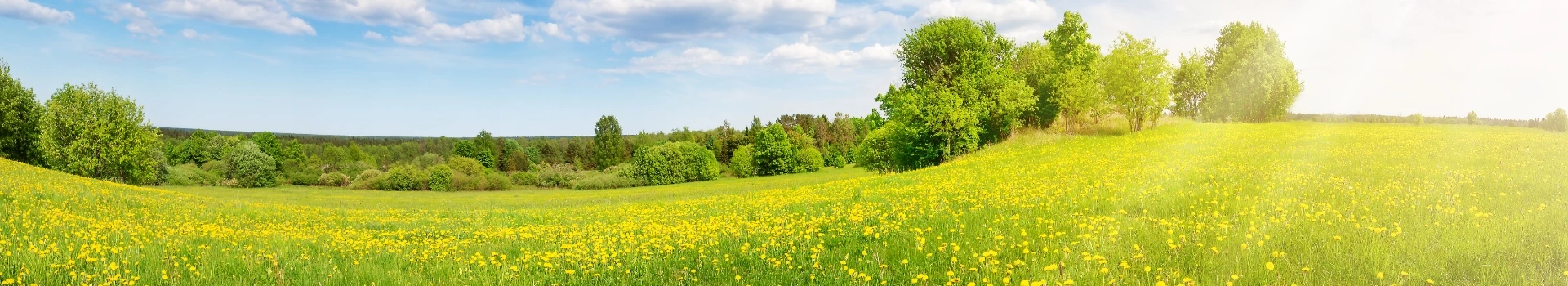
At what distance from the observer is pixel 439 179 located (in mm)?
101688

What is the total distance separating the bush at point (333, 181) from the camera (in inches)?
4215

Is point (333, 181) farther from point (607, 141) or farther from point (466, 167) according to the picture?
point (607, 141)

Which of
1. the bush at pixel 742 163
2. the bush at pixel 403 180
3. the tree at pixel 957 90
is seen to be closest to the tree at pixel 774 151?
the bush at pixel 742 163

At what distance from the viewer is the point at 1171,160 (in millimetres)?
21406

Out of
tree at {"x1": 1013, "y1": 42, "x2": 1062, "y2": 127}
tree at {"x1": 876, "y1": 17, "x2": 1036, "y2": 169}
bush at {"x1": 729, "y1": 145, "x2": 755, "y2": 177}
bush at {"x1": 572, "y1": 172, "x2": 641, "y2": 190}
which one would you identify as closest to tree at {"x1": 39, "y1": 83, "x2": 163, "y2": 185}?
bush at {"x1": 572, "y1": 172, "x2": 641, "y2": 190}

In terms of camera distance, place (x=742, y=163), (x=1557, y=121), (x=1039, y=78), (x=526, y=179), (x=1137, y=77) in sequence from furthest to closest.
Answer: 1. (x=526, y=179)
2. (x=742, y=163)
3. (x=1039, y=78)
4. (x=1137, y=77)
5. (x=1557, y=121)

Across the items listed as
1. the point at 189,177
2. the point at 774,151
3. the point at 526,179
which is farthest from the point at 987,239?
the point at 189,177

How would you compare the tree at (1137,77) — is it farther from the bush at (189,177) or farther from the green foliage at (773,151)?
the bush at (189,177)

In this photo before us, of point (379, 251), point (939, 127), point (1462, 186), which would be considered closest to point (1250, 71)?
point (939, 127)

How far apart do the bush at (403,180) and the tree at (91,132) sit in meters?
49.1

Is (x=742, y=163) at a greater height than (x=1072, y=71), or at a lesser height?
lesser

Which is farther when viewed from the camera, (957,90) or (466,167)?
(466,167)

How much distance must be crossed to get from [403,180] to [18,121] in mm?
50272

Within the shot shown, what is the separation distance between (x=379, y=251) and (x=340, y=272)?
1935mm
